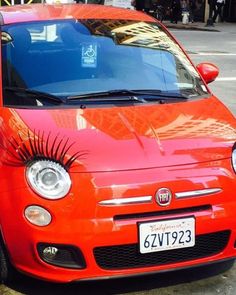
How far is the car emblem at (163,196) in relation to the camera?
322cm

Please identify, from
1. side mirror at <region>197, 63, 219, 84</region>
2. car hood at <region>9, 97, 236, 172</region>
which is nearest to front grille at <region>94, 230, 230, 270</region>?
car hood at <region>9, 97, 236, 172</region>

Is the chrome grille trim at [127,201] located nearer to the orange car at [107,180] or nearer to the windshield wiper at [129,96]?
the orange car at [107,180]

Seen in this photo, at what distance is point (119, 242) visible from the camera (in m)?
3.16

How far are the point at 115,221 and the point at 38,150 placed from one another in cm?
58

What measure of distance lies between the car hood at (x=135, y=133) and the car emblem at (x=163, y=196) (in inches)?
5.9

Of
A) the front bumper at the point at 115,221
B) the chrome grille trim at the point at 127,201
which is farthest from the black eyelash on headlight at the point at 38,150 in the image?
the chrome grille trim at the point at 127,201

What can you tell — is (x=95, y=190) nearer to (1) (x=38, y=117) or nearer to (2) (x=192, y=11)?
(1) (x=38, y=117)

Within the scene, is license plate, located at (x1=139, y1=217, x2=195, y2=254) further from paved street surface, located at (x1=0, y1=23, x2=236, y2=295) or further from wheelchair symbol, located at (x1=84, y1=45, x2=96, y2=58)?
wheelchair symbol, located at (x1=84, y1=45, x2=96, y2=58)

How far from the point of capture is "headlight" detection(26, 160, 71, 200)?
3172 millimetres

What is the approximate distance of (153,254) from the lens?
3.26 metres

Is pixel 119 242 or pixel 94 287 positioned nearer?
pixel 119 242

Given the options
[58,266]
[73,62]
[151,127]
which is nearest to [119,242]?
[58,266]

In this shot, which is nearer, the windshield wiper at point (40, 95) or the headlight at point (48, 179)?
the headlight at point (48, 179)

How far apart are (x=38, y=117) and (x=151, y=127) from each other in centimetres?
69
